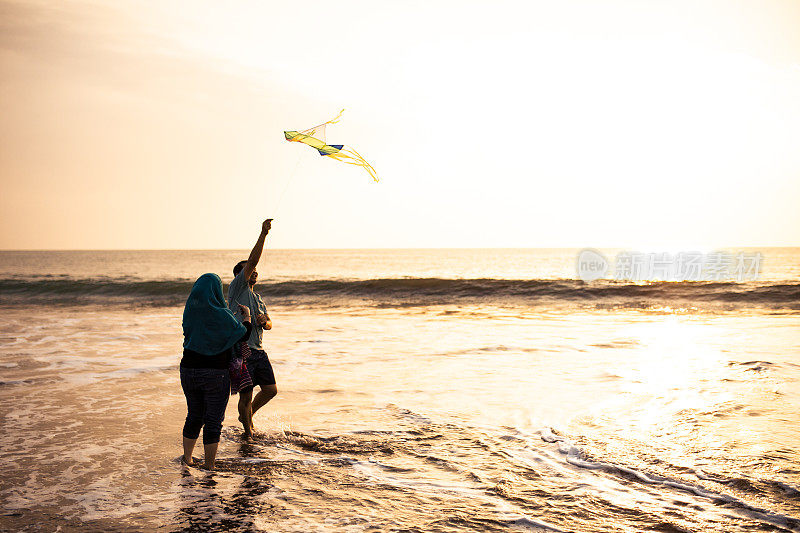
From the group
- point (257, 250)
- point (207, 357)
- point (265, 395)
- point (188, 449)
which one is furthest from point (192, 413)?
point (257, 250)

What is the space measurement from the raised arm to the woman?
92 centimetres

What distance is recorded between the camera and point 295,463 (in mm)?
5262

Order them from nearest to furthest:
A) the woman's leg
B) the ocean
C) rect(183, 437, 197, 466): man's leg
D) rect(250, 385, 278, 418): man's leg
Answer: the ocean
the woman's leg
rect(183, 437, 197, 466): man's leg
rect(250, 385, 278, 418): man's leg

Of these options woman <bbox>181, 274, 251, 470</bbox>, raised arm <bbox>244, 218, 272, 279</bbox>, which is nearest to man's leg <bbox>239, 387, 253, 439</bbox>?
woman <bbox>181, 274, 251, 470</bbox>

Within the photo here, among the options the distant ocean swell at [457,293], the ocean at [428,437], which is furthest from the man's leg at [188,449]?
the distant ocean swell at [457,293]

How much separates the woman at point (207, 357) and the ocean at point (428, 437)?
432 millimetres

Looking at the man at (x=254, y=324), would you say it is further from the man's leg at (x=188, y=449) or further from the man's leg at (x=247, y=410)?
the man's leg at (x=188, y=449)

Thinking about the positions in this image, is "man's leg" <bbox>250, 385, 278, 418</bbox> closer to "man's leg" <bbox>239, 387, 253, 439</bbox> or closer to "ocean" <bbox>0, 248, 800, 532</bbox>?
"man's leg" <bbox>239, 387, 253, 439</bbox>

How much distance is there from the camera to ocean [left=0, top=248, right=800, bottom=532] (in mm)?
4125

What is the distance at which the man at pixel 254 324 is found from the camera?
600cm

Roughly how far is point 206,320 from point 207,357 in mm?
337

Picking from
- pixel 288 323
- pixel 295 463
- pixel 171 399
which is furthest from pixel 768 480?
pixel 288 323

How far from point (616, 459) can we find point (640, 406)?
226 cm

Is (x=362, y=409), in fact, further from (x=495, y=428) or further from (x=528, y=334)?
(x=528, y=334)
